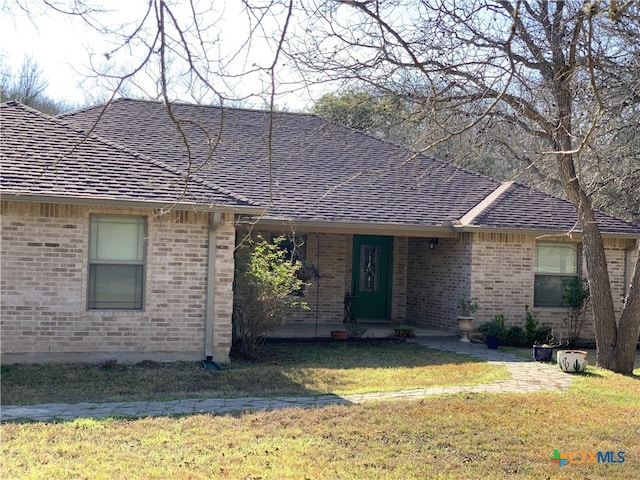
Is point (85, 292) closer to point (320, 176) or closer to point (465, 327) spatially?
point (320, 176)

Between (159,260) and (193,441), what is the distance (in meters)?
5.11

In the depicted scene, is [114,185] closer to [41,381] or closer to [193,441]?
[41,381]

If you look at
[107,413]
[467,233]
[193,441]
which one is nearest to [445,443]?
[193,441]

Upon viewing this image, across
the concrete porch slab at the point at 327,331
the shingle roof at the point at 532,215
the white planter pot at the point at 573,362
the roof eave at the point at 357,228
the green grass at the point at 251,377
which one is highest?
the shingle roof at the point at 532,215

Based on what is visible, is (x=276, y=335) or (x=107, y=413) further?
(x=276, y=335)

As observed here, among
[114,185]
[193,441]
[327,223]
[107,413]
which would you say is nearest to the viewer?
[193,441]

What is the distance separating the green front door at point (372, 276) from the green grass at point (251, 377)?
4.95m

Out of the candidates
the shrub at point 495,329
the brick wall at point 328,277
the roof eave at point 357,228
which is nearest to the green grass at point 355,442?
the shrub at point 495,329

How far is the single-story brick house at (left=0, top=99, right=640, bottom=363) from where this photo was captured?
36.9 feet

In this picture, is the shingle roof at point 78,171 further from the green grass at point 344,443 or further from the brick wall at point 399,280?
the brick wall at point 399,280

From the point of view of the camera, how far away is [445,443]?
24.1 feet

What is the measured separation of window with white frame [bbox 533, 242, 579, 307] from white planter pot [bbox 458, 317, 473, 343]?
71.8 inches

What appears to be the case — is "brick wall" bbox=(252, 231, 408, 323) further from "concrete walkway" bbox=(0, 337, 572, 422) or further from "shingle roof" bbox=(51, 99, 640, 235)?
"concrete walkway" bbox=(0, 337, 572, 422)

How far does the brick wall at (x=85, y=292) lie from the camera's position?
11.2 metres
